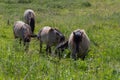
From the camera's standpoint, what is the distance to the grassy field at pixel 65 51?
7559 mm

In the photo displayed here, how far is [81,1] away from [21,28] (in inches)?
656

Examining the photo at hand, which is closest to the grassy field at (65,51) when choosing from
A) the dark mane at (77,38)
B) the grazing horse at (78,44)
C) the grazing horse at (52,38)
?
the grazing horse at (78,44)

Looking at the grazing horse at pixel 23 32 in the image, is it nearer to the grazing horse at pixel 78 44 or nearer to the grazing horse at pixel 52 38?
the grazing horse at pixel 52 38

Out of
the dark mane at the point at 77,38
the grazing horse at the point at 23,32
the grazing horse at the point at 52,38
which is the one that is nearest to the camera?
the dark mane at the point at 77,38

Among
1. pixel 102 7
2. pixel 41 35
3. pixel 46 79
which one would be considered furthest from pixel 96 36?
pixel 102 7

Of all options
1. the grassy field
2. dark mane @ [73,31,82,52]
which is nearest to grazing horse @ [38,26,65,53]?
the grassy field

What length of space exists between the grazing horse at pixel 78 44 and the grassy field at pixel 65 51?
0.35m

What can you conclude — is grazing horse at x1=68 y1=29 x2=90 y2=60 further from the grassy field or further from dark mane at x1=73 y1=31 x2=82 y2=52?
the grassy field

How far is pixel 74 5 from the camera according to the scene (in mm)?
30109

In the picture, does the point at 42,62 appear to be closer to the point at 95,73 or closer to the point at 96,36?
the point at 95,73

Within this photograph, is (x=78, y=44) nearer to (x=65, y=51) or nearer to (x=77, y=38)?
(x=77, y=38)

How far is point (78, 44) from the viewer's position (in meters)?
12.5

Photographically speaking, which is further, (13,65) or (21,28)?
(21,28)

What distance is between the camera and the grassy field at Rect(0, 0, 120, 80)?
7559 mm
